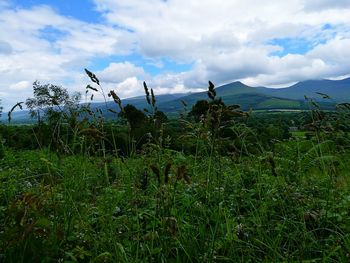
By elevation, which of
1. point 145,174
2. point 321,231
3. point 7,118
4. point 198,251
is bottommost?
point 321,231

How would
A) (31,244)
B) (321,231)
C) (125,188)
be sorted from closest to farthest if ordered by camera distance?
(31,244)
(321,231)
(125,188)

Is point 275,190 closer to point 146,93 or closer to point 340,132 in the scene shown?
point 340,132

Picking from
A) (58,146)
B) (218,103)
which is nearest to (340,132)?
(218,103)

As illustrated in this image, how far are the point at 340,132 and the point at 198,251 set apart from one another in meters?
2.35

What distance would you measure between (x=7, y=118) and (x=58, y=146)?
2.41 ft

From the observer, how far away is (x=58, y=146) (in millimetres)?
3354

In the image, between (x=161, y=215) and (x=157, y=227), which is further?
(x=157, y=227)

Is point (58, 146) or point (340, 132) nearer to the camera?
point (58, 146)

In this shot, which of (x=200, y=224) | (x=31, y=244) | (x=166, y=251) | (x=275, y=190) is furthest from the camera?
(x=275, y=190)

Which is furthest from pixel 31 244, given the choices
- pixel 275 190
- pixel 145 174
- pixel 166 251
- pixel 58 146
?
pixel 275 190

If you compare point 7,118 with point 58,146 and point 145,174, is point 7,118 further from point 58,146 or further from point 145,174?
point 145,174

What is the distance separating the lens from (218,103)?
9.78ft

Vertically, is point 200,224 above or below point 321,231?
above

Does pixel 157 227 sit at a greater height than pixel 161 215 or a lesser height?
lesser
